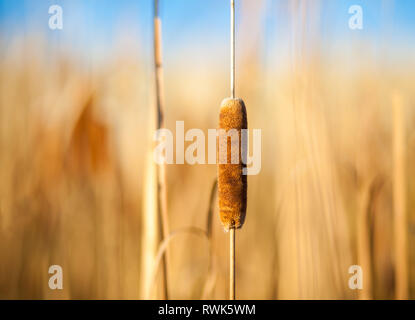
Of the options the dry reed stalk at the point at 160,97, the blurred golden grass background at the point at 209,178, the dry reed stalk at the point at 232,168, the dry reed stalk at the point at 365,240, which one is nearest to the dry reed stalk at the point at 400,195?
the blurred golden grass background at the point at 209,178

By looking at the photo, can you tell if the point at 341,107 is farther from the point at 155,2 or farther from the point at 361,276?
the point at 155,2

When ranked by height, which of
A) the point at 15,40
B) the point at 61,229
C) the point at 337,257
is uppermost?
the point at 15,40

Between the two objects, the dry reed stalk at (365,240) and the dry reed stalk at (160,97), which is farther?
the dry reed stalk at (365,240)

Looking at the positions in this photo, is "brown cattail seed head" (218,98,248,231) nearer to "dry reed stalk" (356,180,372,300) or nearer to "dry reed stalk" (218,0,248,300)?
"dry reed stalk" (218,0,248,300)

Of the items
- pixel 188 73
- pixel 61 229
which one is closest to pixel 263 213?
pixel 188 73

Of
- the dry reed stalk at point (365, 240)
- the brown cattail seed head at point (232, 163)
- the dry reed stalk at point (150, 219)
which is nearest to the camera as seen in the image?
the brown cattail seed head at point (232, 163)

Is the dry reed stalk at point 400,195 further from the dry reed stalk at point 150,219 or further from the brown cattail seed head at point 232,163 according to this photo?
the dry reed stalk at point 150,219

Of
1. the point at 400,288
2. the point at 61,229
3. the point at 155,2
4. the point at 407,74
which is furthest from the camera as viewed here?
the point at 407,74
